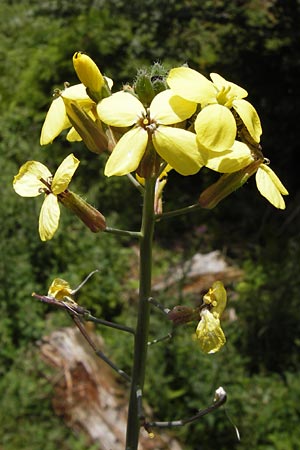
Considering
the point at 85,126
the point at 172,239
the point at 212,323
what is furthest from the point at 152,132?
the point at 172,239

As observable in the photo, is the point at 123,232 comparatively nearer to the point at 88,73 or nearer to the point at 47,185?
the point at 47,185

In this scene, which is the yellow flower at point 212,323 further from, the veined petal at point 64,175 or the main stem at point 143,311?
the veined petal at point 64,175

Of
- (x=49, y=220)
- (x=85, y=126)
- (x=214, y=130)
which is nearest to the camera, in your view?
(x=214, y=130)

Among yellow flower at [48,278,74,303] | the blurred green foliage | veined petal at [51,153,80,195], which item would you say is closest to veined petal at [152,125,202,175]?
veined petal at [51,153,80,195]

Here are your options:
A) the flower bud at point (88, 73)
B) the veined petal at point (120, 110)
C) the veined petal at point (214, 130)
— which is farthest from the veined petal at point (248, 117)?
the flower bud at point (88, 73)

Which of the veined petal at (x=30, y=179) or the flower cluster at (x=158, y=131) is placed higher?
the flower cluster at (x=158, y=131)

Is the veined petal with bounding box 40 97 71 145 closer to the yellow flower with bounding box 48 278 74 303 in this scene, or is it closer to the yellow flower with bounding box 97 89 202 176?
the yellow flower with bounding box 97 89 202 176

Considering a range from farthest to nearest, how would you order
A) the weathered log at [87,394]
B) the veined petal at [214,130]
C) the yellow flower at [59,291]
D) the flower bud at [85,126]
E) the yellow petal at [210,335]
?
1. the weathered log at [87,394]
2. the yellow flower at [59,291]
3. the flower bud at [85,126]
4. the yellow petal at [210,335]
5. the veined petal at [214,130]
